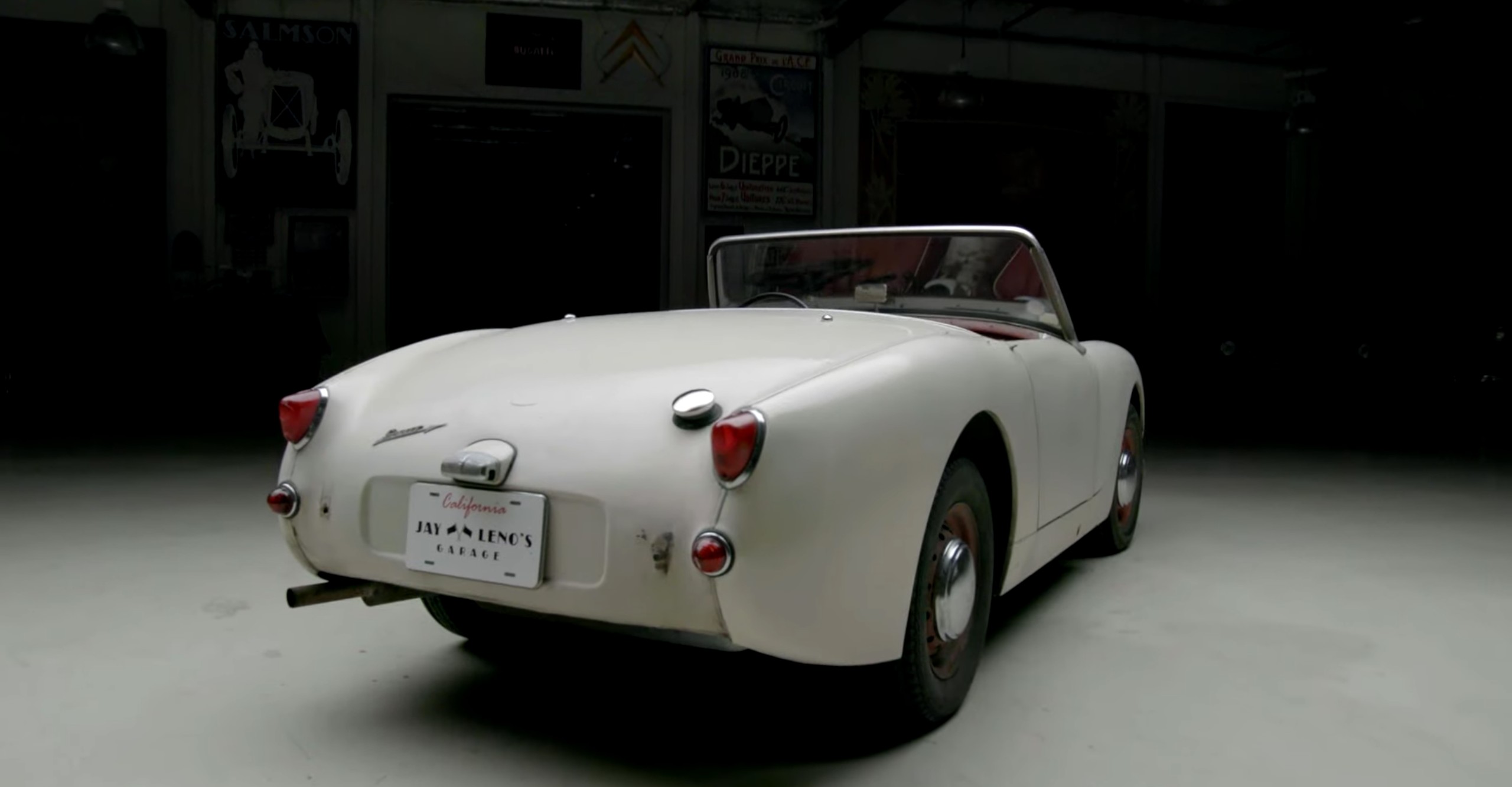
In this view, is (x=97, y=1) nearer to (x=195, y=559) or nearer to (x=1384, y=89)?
(x=195, y=559)

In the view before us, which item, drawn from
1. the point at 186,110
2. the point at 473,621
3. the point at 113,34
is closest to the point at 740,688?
the point at 473,621

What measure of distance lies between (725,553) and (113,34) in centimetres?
830

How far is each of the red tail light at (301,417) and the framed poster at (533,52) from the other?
8.32m

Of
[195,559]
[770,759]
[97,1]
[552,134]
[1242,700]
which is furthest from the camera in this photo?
[552,134]

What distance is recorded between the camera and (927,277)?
287cm

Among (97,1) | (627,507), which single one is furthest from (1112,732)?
(97,1)

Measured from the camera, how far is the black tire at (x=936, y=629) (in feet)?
6.12

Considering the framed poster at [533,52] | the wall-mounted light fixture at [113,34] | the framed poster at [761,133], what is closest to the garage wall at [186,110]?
the wall-mounted light fixture at [113,34]

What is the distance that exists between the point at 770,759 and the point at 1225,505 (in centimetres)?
334

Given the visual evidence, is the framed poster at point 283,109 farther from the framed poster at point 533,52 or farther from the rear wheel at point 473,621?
the rear wheel at point 473,621

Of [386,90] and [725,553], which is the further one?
[386,90]

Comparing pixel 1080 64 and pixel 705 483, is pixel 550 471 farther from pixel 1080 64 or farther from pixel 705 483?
pixel 1080 64

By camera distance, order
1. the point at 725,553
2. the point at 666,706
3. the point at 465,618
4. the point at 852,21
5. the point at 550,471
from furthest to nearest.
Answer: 1. the point at 852,21
2. the point at 465,618
3. the point at 666,706
4. the point at 550,471
5. the point at 725,553

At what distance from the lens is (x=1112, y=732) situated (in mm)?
2002
